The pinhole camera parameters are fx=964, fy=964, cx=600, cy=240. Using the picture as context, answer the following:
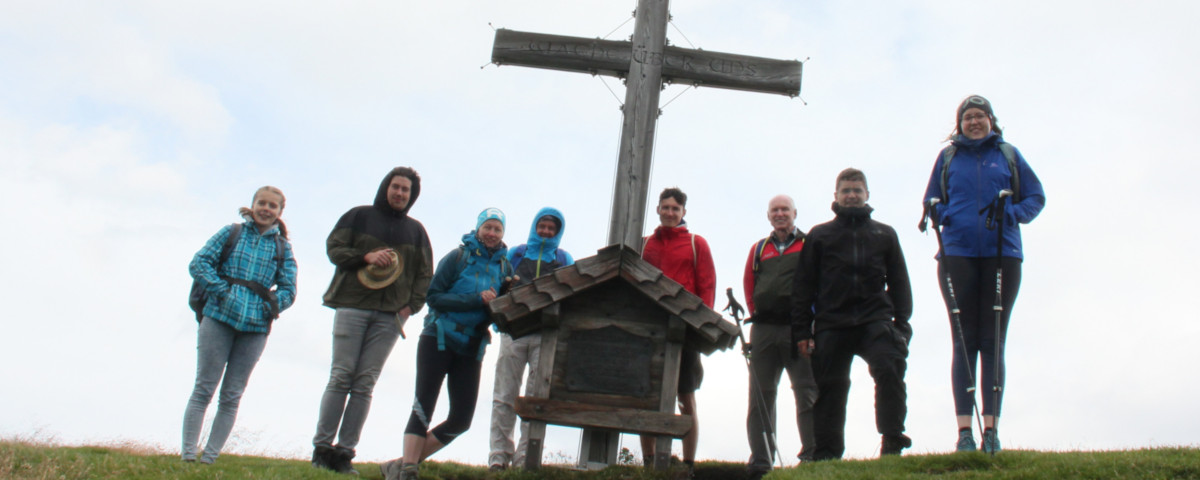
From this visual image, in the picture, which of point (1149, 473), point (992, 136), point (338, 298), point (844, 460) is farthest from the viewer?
point (338, 298)

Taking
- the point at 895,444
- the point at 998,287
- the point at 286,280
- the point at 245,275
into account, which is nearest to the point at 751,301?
the point at 895,444

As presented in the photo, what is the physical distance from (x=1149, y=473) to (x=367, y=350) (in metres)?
5.07

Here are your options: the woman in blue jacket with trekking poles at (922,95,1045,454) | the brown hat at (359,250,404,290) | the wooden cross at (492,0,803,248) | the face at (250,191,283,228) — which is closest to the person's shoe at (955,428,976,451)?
the woman in blue jacket with trekking poles at (922,95,1045,454)

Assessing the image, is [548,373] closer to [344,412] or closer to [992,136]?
[344,412]

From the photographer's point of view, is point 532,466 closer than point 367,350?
Yes

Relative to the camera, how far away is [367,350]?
7.07 metres

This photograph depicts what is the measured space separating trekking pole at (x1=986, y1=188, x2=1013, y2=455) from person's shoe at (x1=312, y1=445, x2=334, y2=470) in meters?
4.44

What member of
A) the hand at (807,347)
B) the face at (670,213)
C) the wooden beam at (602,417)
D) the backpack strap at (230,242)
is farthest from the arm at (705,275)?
the backpack strap at (230,242)

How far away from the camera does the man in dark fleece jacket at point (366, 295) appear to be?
6918 millimetres

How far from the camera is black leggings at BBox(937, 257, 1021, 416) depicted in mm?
6023

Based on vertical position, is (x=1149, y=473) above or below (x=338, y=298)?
below

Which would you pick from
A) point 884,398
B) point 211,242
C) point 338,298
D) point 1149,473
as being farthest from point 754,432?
point 211,242

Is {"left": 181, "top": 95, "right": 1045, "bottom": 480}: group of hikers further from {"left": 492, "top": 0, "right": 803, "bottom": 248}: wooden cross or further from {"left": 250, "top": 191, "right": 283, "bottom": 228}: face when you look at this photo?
{"left": 492, "top": 0, "right": 803, "bottom": 248}: wooden cross

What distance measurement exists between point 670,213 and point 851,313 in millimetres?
1905
